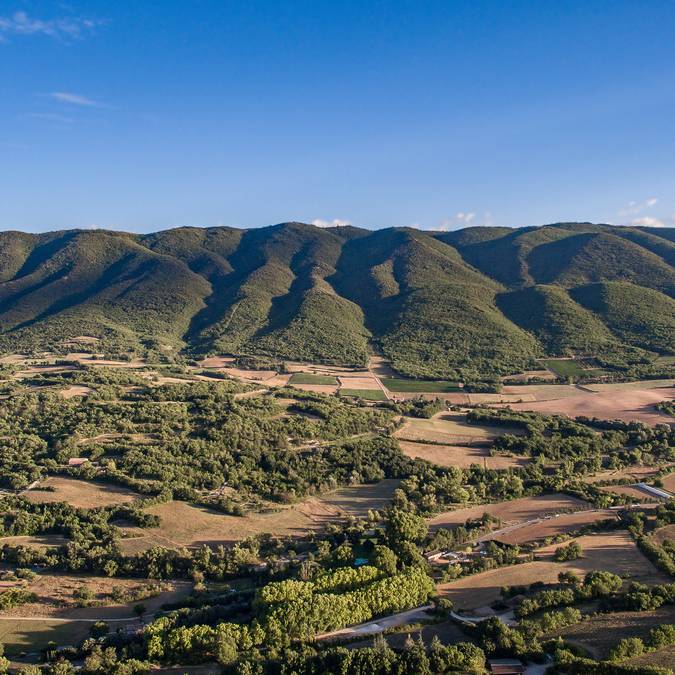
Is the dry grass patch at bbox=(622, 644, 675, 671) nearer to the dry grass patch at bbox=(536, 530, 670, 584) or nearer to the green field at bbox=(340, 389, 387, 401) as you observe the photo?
the dry grass patch at bbox=(536, 530, 670, 584)

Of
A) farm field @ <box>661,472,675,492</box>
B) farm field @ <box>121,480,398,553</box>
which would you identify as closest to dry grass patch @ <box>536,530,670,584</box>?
farm field @ <box>661,472,675,492</box>

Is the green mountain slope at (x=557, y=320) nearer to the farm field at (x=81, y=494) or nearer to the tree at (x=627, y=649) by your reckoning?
the tree at (x=627, y=649)

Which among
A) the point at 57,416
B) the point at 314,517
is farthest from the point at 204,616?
the point at 57,416

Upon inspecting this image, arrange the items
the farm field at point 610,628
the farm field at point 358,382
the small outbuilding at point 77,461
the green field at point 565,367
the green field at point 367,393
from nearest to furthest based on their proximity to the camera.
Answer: the farm field at point 610,628 → the small outbuilding at point 77,461 → the green field at point 367,393 → the farm field at point 358,382 → the green field at point 565,367

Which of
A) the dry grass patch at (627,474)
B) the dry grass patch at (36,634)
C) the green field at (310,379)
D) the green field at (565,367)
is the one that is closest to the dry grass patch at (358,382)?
the green field at (310,379)

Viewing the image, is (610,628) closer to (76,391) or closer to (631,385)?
(631,385)

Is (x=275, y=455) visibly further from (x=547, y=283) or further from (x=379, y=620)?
(x=547, y=283)

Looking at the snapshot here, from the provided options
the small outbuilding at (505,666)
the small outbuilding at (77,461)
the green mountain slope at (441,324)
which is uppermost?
the green mountain slope at (441,324)

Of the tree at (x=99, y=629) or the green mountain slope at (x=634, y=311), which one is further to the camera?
the green mountain slope at (x=634, y=311)
